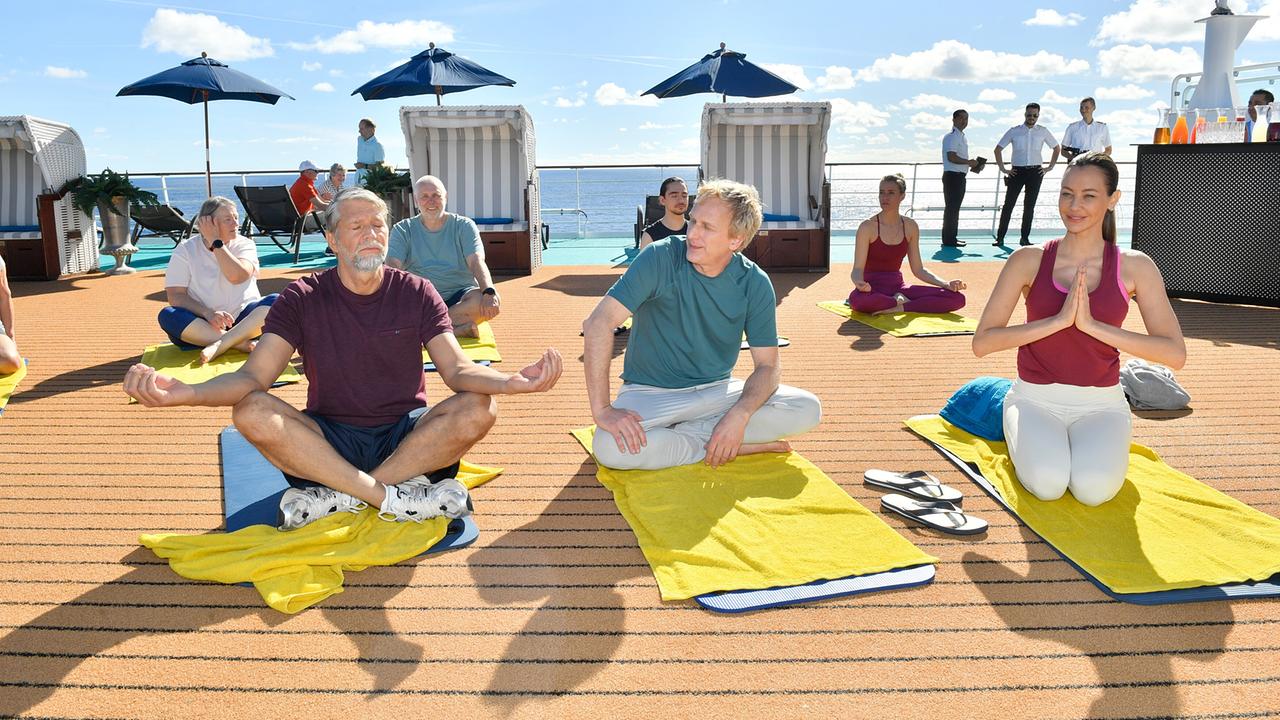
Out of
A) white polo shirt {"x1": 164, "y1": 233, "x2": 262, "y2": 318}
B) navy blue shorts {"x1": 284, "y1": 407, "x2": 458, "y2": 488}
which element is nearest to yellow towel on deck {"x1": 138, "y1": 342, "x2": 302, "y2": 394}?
white polo shirt {"x1": 164, "y1": 233, "x2": 262, "y2": 318}

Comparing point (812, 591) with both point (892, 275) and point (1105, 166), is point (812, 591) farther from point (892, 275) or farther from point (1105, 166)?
point (892, 275)

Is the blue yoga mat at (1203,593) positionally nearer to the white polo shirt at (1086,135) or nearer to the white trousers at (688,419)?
the white trousers at (688,419)

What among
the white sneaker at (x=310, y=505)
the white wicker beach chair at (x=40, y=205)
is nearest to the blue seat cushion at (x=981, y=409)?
the white sneaker at (x=310, y=505)

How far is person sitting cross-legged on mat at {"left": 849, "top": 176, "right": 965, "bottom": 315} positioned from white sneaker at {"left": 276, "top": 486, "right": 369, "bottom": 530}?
14.7 feet

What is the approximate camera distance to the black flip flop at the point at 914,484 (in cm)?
305

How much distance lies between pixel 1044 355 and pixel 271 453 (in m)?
2.56

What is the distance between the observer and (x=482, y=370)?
288 centimetres

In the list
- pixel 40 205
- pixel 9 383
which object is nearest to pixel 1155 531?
pixel 9 383

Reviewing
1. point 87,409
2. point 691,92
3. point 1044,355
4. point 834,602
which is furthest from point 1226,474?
point 691,92

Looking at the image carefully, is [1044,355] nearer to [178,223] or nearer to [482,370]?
[482,370]

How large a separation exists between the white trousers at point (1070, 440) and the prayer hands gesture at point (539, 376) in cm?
160

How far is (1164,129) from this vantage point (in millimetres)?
7426

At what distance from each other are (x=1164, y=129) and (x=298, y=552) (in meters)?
7.38

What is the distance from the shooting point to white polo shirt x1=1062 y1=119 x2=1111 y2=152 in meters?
10.8
